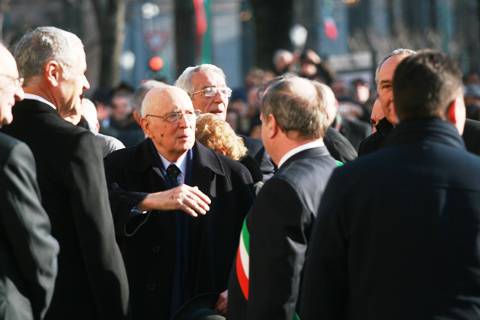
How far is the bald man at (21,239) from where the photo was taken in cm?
555

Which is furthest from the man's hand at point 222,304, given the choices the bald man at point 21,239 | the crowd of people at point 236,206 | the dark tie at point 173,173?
the bald man at point 21,239

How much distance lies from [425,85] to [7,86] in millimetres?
1791

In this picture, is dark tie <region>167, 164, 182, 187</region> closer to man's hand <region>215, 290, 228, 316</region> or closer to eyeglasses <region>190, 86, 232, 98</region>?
man's hand <region>215, 290, 228, 316</region>

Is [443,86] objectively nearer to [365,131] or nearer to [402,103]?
[402,103]

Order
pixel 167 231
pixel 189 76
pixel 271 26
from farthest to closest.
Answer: pixel 271 26 → pixel 189 76 → pixel 167 231

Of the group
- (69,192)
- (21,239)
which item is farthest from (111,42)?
(21,239)

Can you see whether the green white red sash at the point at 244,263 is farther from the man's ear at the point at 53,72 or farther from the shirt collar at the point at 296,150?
the man's ear at the point at 53,72

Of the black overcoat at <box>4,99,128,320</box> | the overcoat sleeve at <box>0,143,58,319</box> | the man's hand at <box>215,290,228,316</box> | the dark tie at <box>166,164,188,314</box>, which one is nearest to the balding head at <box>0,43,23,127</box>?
the overcoat sleeve at <box>0,143,58,319</box>

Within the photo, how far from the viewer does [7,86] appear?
579cm

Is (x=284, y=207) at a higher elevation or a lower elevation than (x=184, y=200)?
higher

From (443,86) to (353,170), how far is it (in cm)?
45

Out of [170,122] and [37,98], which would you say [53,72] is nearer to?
[37,98]

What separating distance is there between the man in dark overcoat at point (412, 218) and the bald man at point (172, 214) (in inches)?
73.4

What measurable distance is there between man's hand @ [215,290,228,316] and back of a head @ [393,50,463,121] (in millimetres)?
2172
